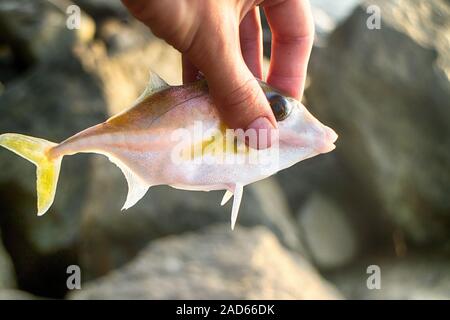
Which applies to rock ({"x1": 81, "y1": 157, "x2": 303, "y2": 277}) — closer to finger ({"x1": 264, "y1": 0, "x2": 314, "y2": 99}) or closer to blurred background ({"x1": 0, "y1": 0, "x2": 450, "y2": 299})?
blurred background ({"x1": 0, "y1": 0, "x2": 450, "y2": 299})

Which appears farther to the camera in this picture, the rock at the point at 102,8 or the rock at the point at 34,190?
the rock at the point at 102,8

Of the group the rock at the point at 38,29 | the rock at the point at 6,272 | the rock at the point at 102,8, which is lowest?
the rock at the point at 6,272

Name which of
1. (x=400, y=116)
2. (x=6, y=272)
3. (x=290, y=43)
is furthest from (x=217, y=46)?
(x=400, y=116)

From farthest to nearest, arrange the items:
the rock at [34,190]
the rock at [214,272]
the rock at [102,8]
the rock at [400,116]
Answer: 1. the rock at [102,8]
2. the rock at [400,116]
3. the rock at [34,190]
4. the rock at [214,272]

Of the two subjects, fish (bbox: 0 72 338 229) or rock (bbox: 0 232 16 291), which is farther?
rock (bbox: 0 232 16 291)

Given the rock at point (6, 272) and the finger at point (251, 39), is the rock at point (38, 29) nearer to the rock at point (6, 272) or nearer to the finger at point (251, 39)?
the rock at point (6, 272)

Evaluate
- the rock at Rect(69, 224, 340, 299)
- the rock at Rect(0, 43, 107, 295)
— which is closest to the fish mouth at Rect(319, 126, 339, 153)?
the rock at Rect(69, 224, 340, 299)

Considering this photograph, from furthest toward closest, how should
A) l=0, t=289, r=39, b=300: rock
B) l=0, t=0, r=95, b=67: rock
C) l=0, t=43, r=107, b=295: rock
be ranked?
l=0, t=0, r=95, b=67: rock
l=0, t=43, r=107, b=295: rock
l=0, t=289, r=39, b=300: rock

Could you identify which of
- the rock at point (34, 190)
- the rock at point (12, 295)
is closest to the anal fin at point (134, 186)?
the rock at point (12, 295)
